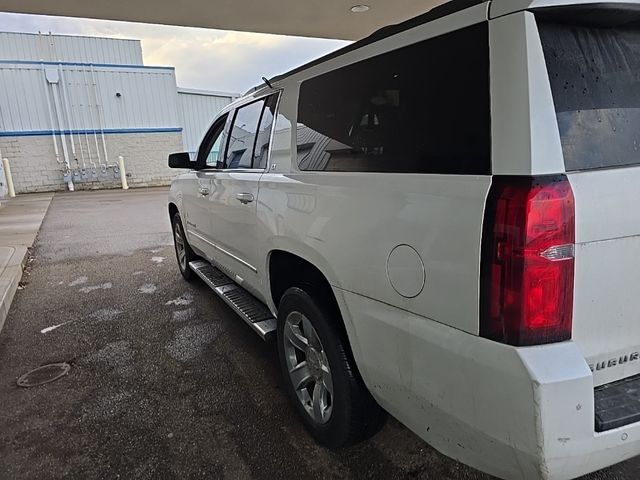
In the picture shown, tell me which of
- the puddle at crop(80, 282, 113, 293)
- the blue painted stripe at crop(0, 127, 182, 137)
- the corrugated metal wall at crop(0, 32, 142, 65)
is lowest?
the puddle at crop(80, 282, 113, 293)

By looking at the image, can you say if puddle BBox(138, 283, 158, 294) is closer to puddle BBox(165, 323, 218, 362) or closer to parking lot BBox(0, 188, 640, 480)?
parking lot BBox(0, 188, 640, 480)

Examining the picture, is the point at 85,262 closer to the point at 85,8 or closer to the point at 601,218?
the point at 85,8

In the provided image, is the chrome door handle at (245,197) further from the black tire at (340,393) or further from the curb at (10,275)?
the curb at (10,275)

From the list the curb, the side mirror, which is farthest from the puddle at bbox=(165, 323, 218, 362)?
the curb

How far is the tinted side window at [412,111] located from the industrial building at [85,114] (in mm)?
17525

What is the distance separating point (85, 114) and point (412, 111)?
21522 millimetres

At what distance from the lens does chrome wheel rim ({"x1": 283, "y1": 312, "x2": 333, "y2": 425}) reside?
242 cm

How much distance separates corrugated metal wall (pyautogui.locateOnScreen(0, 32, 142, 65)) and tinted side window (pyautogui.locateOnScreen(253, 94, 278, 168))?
23.5 meters

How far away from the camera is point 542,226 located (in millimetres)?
1330

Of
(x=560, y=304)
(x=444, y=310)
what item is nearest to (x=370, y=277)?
(x=444, y=310)

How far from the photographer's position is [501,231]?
1.36 meters

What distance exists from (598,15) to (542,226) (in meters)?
0.71

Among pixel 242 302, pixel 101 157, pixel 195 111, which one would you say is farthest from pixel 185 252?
pixel 195 111

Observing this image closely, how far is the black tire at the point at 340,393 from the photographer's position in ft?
7.11
